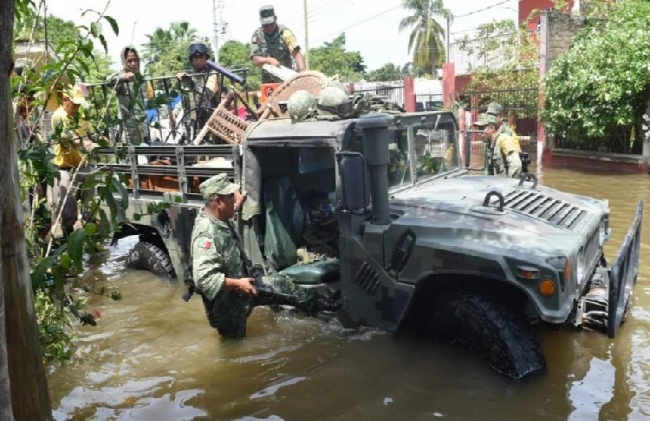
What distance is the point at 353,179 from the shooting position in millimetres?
3727

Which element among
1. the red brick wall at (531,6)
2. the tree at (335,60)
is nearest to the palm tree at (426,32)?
the tree at (335,60)

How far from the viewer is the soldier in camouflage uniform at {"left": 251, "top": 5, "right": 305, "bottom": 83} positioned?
6.75 meters

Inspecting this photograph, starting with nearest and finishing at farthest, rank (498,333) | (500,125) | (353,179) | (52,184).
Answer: (52,184) < (498,333) < (353,179) < (500,125)

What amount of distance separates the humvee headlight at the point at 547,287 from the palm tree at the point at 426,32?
41.6 metres

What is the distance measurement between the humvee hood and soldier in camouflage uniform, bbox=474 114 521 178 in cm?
274

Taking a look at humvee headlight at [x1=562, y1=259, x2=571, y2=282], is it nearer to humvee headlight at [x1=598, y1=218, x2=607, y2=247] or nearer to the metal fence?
humvee headlight at [x1=598, y1=218, x2=607, y2=247]

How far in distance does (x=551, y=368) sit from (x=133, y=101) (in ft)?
10.0

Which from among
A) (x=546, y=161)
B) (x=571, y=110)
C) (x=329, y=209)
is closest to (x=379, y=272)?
(x=329, y=209)

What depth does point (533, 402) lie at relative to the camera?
3.53 m

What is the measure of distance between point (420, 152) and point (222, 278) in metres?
1.86

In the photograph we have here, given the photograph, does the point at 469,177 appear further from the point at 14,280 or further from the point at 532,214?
the point at 14,280

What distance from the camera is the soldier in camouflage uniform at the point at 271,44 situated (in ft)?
22.1

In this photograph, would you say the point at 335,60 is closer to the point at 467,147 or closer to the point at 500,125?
the point at 500,125

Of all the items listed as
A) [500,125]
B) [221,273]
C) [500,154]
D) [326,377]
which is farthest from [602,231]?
[500,125]
